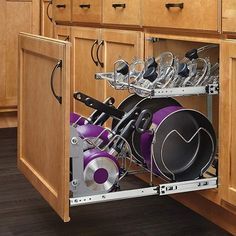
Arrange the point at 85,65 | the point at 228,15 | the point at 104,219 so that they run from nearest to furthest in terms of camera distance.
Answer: the point at 228,15 < the point at 104,219 < the point at 85,65

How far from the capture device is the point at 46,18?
149 inches

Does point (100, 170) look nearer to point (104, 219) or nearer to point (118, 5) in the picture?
point (104, 219)

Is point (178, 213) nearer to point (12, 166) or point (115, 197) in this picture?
point (115, 197)

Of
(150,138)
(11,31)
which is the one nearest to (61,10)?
(11,31)

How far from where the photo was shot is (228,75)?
5.49ft

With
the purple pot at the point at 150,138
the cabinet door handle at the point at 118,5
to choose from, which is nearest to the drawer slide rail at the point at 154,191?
the purple pot at the point at 150,138

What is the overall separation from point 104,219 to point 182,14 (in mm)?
824

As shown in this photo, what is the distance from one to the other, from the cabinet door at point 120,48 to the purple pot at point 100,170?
63 centimetres

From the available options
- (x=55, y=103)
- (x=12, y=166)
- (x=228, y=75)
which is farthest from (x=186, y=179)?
(x=12, y=166)

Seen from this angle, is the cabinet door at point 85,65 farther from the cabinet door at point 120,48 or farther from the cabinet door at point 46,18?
the cabinet door at point 46,18

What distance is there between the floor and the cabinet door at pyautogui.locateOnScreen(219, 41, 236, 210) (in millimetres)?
269

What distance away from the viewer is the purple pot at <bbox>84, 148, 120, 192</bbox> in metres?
1.67

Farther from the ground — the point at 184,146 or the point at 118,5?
the point at 118,5

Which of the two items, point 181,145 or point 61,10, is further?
point 61,10
